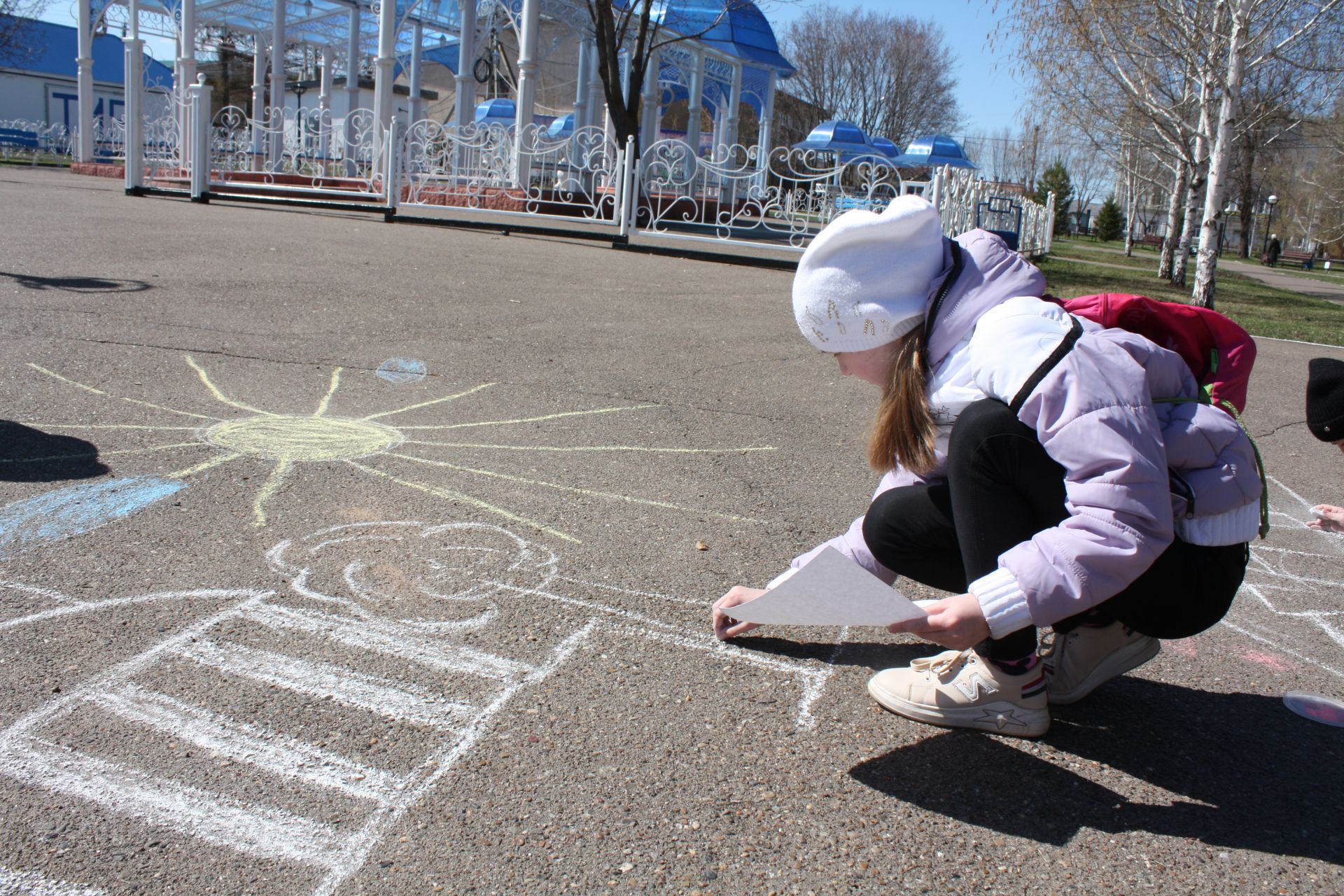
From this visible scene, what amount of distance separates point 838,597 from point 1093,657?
814mm

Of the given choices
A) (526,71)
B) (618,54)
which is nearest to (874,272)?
(526,71)

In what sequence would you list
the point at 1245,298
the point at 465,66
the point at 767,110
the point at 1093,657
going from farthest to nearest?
the point at 767,110 < the point at 465,66 < the point at 1245,298 < the point at 1093,657

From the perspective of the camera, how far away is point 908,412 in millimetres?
1919

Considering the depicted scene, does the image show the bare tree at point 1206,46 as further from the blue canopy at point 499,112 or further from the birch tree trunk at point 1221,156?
the blue canopy at point 499,112

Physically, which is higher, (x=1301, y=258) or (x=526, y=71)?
(x=526, y=71)

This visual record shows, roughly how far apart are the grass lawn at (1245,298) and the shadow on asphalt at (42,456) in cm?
776

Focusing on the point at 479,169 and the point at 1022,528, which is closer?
the point at 1022,528

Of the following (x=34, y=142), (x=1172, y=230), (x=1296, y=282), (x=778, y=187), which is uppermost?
(x=34, y=142)

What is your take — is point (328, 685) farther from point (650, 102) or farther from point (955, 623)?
point (650, 102)

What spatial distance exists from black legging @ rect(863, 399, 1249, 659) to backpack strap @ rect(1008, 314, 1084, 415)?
0.19 ft

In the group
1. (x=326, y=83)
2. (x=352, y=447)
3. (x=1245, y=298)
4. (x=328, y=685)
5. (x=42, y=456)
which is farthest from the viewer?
(x=326, y=83)

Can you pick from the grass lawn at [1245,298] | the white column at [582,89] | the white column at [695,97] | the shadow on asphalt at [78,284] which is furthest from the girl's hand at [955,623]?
the white column at [695,97]

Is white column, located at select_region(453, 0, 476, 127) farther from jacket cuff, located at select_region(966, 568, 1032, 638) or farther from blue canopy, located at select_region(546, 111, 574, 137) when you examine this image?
jacket cuff, located at select_region(966, 568, 1032, 638)

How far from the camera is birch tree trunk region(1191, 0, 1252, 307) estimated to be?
11.6m
